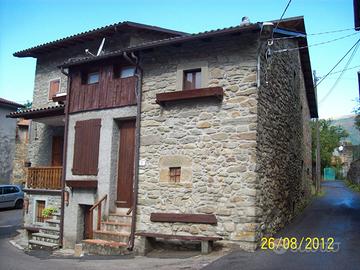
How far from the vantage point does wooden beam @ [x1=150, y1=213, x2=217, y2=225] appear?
29.2 feet

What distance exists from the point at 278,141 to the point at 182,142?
3083 mm

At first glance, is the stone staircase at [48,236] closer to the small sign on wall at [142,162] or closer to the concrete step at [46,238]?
the concrete step at [46,238]

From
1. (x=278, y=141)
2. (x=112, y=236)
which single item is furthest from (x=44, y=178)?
(x=278, y=141)

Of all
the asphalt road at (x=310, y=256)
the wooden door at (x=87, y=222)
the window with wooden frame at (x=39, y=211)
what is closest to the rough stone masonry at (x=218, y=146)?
the asphalt road at (x=310, y=256)

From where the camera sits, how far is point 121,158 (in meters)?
11.2

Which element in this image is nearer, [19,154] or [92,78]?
[92,78]

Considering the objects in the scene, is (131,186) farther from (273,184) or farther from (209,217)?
(273,184)

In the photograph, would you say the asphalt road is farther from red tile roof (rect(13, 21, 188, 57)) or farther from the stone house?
red tile roof (rect(13, 21, 188, 57))

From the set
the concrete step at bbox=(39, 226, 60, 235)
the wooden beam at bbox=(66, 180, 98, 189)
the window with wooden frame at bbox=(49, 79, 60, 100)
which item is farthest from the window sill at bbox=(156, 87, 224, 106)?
the window with wooden frame at bbox=(49, 79, 60, 100)

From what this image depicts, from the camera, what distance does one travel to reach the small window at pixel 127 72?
11311 millimetres

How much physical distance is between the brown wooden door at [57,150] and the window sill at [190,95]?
751 centimetres

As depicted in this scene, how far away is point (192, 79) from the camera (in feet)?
32.4

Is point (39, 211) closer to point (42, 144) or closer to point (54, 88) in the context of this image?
point (42, 144)

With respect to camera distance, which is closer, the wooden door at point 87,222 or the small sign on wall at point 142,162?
the small sign on wall at point 142,162
